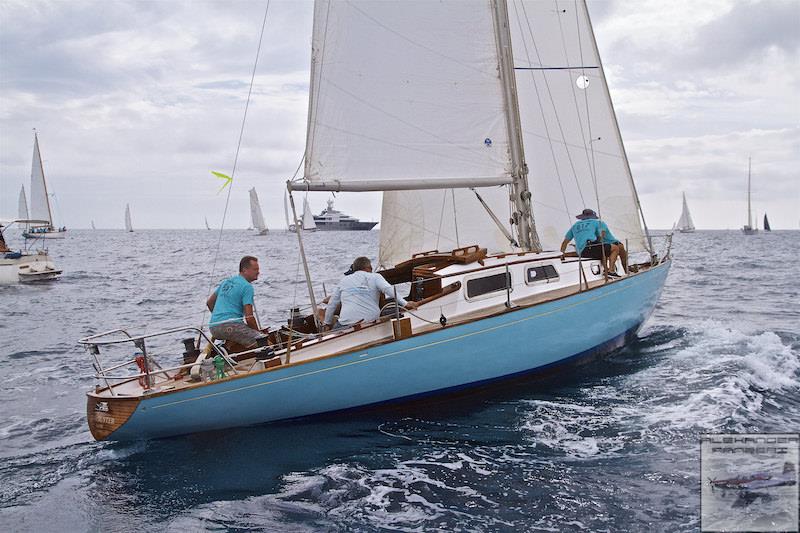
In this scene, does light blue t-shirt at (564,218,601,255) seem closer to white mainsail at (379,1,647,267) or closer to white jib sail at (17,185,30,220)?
white mainsail at (379,1,647,267)

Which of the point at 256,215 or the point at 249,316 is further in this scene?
the point at 256,215

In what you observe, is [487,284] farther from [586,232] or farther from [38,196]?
[38,196]

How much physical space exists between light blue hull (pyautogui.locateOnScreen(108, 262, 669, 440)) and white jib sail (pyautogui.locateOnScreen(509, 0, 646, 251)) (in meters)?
3.58

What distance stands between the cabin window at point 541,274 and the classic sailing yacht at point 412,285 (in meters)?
0.02

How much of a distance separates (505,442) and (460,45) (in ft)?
17.9

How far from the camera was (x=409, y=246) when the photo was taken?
12.2m

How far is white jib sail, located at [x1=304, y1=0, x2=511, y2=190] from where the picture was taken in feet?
28.1

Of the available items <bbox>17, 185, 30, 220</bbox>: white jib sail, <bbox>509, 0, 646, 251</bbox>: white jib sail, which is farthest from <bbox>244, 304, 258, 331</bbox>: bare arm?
<bbox>17, 185, 30, 220</bbox>: white jib sail

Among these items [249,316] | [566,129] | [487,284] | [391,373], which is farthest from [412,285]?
[566,129]

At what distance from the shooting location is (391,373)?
25.9 ft

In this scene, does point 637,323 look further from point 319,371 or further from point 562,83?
point 319,371

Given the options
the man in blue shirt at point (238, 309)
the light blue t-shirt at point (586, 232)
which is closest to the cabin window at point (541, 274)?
the light blue t-shirt at point (586, 232)

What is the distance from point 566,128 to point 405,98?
5033mm

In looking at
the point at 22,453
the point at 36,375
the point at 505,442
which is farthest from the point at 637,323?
the point at 36,375
